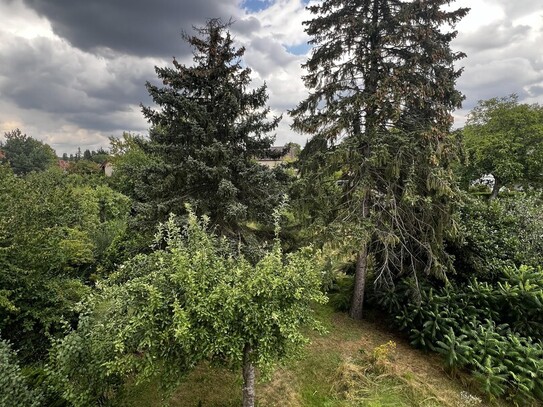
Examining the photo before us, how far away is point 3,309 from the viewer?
6727 millimetres

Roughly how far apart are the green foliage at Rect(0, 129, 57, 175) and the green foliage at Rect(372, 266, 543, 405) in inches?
2544

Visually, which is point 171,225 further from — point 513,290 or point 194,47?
point 513,290

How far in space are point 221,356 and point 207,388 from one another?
8.13 feet

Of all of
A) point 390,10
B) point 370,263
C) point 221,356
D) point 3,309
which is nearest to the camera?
point 221,356

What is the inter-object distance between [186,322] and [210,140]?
6563mm

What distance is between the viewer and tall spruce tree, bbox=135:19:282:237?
876cm

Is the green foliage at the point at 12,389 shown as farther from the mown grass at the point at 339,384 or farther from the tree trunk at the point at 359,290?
the tree trunk at the point at 359,290

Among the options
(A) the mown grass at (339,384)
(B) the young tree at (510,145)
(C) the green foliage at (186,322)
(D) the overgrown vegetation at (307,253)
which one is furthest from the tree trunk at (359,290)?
(B) the young tree at (510,145)

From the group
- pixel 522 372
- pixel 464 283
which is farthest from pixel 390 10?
pixel 522 372

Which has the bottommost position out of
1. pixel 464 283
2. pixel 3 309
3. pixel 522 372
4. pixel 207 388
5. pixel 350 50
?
pixel 207 388

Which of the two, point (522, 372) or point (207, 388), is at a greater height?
Answer: point (522, 372)

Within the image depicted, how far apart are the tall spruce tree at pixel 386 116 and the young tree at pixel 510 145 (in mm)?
14967

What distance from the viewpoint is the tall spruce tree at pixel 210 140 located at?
876 centimetres

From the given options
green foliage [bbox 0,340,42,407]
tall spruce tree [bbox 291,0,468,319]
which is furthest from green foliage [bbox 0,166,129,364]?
tall spruce tree [bbox 291,0,468,319]
